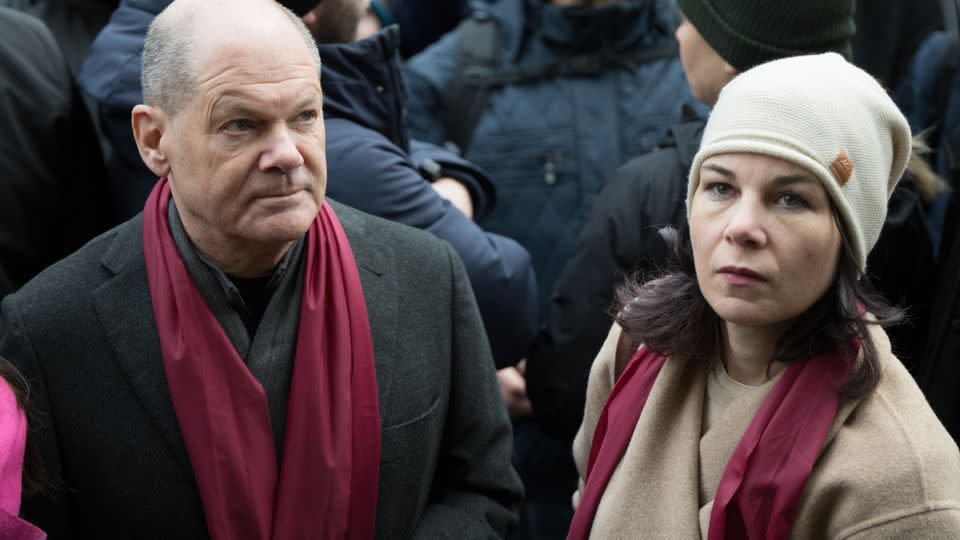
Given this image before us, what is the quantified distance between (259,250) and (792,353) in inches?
43.4

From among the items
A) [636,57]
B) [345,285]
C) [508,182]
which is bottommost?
[508,182]

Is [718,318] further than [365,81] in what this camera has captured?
No

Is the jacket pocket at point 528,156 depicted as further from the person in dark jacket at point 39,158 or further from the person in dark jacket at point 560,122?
the person in dark jacket at point 39,158

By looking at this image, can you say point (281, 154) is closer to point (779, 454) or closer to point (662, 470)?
point (662, 470)

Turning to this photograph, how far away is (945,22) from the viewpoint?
381 centimetres

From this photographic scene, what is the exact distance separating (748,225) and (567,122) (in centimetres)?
199

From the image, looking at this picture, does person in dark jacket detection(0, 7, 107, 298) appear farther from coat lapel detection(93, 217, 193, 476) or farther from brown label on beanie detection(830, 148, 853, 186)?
brown label on beanie detection(830, 148, 853, 186)

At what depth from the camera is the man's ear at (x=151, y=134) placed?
2451 mm

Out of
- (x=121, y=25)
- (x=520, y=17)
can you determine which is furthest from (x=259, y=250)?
(x=520, y=17)

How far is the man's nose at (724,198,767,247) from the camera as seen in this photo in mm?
2152

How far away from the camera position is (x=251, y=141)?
2.36 meters

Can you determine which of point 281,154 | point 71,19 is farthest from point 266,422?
point 71,19

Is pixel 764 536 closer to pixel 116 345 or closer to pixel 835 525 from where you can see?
pixel 835 525

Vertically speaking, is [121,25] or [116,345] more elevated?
[121,25]
